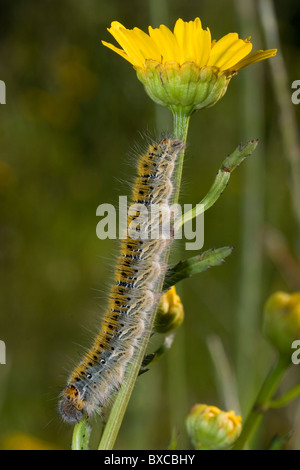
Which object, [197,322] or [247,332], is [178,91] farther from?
[197,322]

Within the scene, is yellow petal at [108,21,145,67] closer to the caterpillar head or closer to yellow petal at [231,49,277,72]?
yellow petal at [231,49,277,72]

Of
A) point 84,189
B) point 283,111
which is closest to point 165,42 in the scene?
point 283,111

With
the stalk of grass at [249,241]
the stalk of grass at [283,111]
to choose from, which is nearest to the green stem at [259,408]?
the stalk of grass at [283,111]

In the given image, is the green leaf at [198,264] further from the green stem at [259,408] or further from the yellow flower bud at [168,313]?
the green stem at [259,408]

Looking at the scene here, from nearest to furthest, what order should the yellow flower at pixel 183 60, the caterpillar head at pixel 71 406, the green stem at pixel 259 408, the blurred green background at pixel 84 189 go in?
the yellow flower at pixel 183 60
the caterpillar head at pixel 71 406
the green stem at pixel 259 408
the blurred green background at pixel 84 189

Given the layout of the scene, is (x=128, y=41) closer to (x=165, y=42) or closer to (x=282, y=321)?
(x=165, y=42)

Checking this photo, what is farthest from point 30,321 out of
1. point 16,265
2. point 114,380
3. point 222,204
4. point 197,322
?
point 114,380
